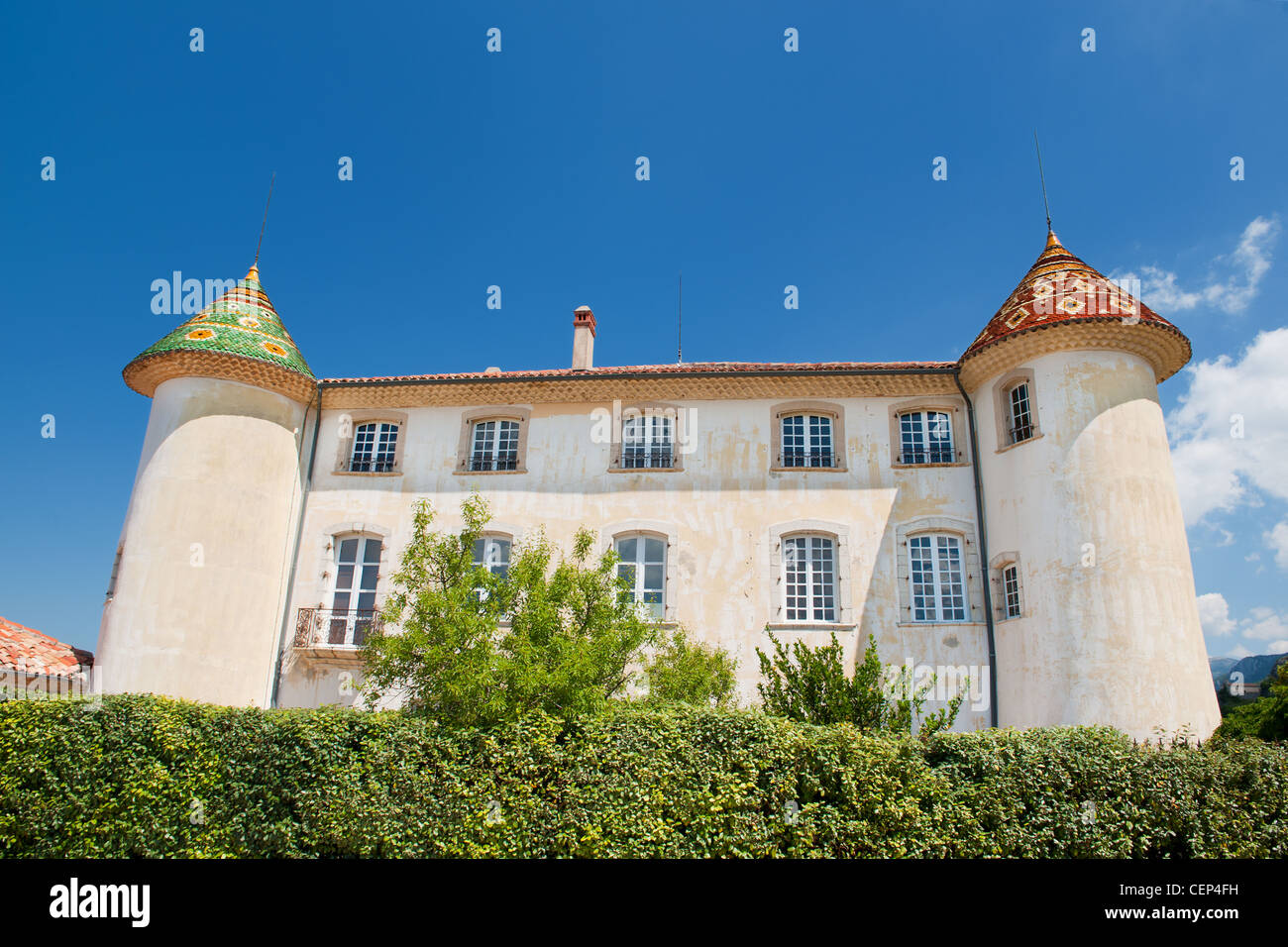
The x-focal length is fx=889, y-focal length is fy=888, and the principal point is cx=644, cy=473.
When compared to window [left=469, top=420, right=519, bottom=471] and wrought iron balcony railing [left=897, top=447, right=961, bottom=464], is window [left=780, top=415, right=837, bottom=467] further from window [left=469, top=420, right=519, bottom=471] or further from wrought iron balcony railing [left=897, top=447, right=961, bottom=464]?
window [left=469, top=420, right=519, bottom=471]

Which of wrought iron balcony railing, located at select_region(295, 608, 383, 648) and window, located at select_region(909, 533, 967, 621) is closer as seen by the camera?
window, located at select_region(909, 533, 967, 621)

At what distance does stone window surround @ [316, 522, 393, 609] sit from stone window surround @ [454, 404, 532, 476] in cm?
218

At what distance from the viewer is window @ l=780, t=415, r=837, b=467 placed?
19.3m

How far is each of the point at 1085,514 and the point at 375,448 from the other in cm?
1506

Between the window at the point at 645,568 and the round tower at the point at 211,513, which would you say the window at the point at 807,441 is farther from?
the round tower at the point at 211,513

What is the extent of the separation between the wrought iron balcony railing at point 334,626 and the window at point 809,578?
337 inches

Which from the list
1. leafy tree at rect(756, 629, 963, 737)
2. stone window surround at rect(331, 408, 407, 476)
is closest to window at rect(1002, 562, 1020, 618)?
Result: leafy tree at rect(756, 629, 963, 737)

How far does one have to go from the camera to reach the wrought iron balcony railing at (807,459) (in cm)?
1927

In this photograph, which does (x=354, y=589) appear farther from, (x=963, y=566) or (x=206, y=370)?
(x=963, y=566)
